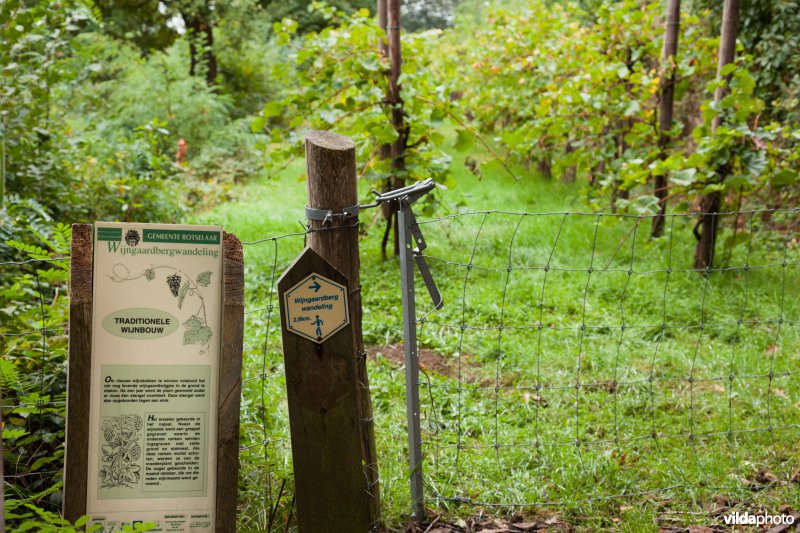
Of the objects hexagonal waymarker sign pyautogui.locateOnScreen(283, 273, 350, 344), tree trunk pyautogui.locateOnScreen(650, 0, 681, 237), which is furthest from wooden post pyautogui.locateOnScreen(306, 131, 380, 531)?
tree trunk pyautogui.locateOnScreen(650, 0, 681, 237)

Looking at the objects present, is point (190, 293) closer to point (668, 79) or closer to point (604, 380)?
point (604, 380)

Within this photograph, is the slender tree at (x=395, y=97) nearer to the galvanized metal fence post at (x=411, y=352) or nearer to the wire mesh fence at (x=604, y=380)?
the wire mesh fence at (x=604, y=380)

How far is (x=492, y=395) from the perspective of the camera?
4.31 meters

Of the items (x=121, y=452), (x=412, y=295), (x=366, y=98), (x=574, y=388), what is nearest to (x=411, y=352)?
(x=412, y=295)

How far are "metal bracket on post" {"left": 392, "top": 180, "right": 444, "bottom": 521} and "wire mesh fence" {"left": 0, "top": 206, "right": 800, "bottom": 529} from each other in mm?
116

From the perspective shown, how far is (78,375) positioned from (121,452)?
0.29 metres

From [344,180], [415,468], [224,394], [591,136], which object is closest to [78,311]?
[224,394]

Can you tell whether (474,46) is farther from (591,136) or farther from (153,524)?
(153,524)

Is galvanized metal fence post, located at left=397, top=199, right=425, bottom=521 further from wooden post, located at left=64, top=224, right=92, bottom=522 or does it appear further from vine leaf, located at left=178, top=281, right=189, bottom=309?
wooden post, located at left=64, top=224, right=92, bottom=522

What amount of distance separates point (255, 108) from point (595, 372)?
14.5m

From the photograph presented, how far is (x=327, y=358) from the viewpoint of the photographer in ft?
8.51

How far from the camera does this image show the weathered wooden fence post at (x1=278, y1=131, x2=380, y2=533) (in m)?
2.54

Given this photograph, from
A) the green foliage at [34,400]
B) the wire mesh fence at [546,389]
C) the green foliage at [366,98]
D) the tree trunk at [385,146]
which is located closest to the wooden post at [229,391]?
the wire mesh fence at [546,389]

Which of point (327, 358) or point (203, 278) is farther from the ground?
point (203, 278)
